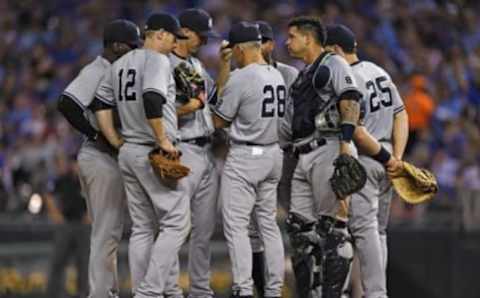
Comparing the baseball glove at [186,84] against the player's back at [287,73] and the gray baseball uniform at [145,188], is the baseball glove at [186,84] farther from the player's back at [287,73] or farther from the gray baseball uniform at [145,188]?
the player's back at [287,73]

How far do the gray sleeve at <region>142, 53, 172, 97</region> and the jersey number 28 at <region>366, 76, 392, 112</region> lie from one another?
5.34ft

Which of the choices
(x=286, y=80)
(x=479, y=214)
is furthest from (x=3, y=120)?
(x=286, y=80)

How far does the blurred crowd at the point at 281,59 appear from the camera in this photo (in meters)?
16.5

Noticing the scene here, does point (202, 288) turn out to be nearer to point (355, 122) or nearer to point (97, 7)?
point (355, 122)

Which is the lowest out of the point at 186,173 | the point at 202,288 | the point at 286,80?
the point at 202,288

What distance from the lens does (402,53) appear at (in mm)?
18047

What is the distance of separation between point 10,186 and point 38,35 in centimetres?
396

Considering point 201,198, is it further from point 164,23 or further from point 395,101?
point 395,101

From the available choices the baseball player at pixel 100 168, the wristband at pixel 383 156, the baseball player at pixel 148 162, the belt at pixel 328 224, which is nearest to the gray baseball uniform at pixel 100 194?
the baseball player at pixel 100 168

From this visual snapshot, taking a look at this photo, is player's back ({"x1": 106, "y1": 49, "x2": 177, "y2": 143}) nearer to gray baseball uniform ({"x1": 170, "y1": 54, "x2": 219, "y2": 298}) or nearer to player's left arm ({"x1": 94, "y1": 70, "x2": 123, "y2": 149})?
player's left arm ({"x1": 94, "y1": 70, "x2": 123, "y2": 149})

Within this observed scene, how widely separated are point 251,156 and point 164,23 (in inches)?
47.2

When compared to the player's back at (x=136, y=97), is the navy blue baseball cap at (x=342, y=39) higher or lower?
A: higher

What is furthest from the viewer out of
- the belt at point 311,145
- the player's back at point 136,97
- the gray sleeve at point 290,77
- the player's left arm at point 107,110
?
the gray sleeve at point 290,77

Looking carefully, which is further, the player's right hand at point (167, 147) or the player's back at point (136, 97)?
the player's back at point (136, 97)
